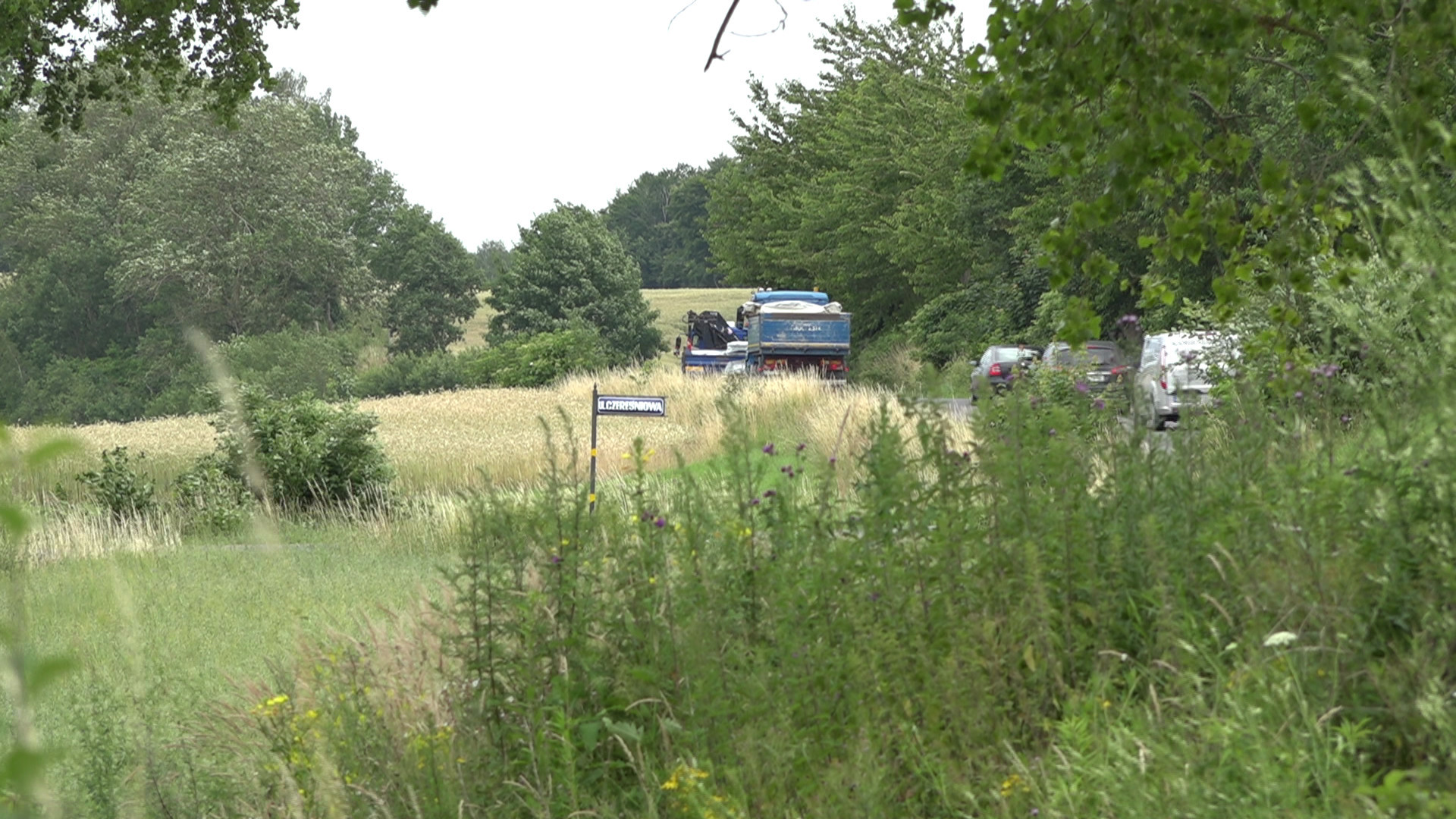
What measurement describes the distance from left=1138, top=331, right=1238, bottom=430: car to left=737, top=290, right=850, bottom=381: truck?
795 inches

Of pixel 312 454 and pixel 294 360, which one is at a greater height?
pixel 312 454

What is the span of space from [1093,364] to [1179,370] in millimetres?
6868

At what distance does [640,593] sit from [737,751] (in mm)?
958

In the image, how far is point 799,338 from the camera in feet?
143

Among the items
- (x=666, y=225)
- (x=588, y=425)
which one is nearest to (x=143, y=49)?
(x=588, y=425)

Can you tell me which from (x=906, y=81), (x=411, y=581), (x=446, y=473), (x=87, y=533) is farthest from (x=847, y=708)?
(x=906, y=81)

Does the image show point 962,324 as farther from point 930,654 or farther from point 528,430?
point 930,654

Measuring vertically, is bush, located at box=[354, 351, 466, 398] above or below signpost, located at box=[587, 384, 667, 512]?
below

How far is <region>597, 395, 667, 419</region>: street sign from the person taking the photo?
11.8 meters

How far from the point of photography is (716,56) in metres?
6.35

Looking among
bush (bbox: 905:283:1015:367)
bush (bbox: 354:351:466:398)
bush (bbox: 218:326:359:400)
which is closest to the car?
bush (bbox: 905:283:1015:367)

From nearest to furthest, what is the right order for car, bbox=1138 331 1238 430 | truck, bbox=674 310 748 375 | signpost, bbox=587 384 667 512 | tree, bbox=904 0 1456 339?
tree, bbox=904 0 1456 339 < car, bbox=1138 331 1238 430 < signpost, bbox=587 384 667 512 < truck, bbox=674 310 748 375

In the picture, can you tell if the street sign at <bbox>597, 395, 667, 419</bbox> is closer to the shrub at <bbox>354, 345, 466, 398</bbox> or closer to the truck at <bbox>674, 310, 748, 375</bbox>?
the truck at <bbox>674, 310, 748, 375</bbox>

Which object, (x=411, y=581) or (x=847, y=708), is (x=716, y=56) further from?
(x=411, y=581)
